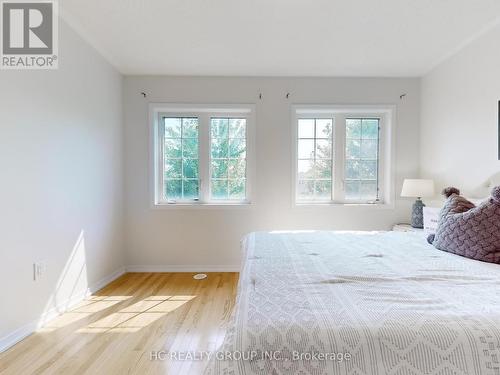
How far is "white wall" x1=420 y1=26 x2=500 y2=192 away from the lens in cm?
226

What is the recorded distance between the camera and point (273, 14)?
2.11 meters

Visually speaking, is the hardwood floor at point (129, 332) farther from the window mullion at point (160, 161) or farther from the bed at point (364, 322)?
the window mullion at point (160, 161)

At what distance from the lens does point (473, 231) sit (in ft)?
5.17

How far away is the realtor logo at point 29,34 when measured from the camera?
1.81 metres

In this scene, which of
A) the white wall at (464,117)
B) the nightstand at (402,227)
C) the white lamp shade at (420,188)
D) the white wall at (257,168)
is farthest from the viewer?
the white wall at (257,168)

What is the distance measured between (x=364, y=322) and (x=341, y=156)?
9.14 ft

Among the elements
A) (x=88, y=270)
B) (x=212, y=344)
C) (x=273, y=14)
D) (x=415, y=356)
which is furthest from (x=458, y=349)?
(x=88, y=270)

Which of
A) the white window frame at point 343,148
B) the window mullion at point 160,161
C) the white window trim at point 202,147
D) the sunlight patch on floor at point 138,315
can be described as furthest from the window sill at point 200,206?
the sunlight patch on floor at point 138,315

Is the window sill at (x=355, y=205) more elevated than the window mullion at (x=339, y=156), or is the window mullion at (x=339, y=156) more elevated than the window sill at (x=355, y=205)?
the window mullion at (x=339, y=156)

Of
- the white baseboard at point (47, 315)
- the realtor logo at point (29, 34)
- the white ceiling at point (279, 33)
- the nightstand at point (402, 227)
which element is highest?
the white ceiling at point (279, 33)

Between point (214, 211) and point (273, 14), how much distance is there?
7.09ft

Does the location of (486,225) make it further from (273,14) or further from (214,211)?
(214,211)

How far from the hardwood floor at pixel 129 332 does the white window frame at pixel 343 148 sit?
1.67m

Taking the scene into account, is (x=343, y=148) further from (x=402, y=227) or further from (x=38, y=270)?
(x=38, y=270)
